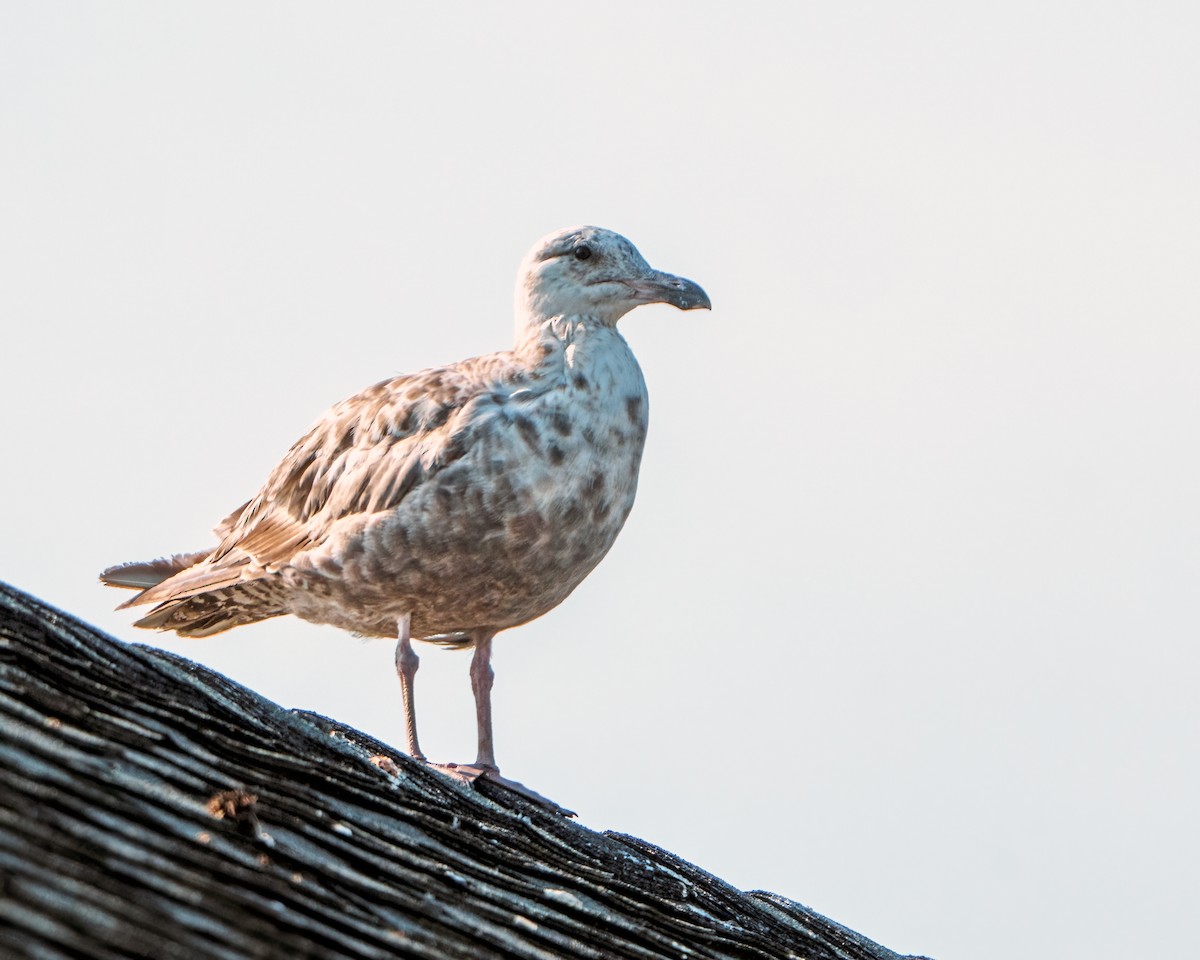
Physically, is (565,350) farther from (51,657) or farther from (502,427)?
(51,657)

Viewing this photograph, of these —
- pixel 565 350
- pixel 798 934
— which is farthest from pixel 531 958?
pixel 565 350

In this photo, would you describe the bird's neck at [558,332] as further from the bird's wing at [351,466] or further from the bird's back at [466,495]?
the bird's wing at [351,466]

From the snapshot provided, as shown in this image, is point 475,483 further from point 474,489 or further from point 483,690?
point 483,690

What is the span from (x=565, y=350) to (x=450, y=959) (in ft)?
15.5

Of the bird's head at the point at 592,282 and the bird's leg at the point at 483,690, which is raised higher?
the bird's head at the point at 592,282

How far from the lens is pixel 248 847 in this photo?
3982 millimetres

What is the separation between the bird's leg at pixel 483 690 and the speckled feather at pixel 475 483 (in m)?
0.10

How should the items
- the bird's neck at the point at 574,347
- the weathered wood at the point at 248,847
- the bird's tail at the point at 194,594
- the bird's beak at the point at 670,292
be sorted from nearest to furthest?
the weathered wood at the point at 248,847
the bird's neck at the point at 574,347
the bird's beak at the point at 670,292
the bird's tail at the point at 194,594

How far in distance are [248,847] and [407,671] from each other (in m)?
4.41

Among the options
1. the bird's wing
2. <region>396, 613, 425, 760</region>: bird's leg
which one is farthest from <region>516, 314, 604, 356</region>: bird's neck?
<region>396, 613, 425, 760</region>: bird's leg

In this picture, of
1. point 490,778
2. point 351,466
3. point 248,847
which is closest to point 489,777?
point 490,778

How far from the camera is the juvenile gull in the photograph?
26.3ft

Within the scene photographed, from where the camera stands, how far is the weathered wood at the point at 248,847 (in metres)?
3.43

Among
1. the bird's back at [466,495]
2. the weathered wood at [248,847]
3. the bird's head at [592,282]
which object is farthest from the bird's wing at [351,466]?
the weathered wood at [248,847]
